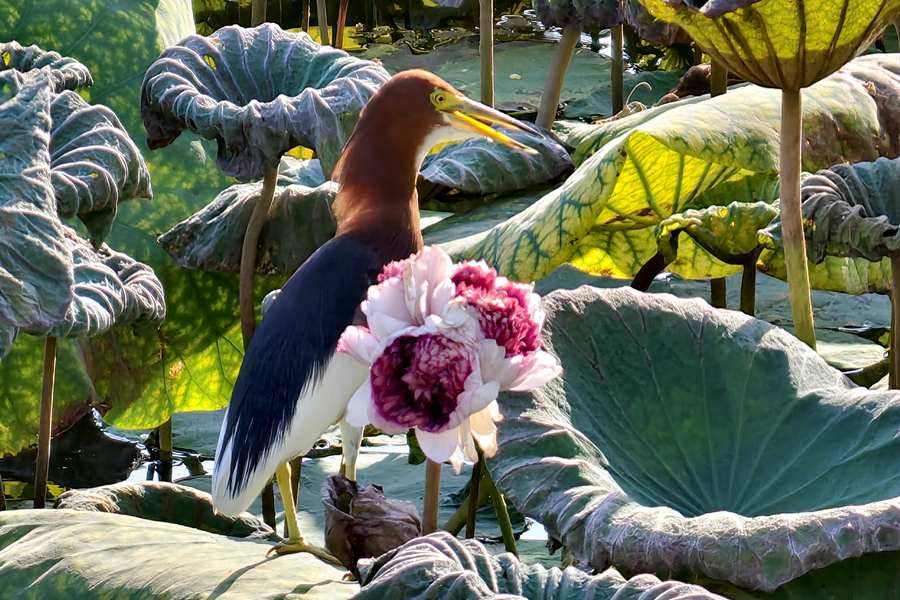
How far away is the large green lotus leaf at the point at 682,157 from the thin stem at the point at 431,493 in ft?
2.70

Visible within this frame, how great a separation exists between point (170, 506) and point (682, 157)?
1224mm

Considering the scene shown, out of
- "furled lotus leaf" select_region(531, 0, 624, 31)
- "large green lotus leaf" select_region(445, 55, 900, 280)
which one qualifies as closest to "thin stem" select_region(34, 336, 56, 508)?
"large green lotus leaf" select_region(445, 55, 900, 280)

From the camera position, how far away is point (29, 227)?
130 cm

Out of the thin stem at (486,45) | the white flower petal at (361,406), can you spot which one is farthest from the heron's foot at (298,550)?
the thin stem at (486,45)

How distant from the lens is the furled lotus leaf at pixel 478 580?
78 centimetres

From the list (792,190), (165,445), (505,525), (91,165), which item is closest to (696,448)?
(505,525)

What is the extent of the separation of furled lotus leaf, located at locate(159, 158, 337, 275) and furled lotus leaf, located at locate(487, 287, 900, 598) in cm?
93

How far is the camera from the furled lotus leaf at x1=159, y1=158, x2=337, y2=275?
2.21 metres

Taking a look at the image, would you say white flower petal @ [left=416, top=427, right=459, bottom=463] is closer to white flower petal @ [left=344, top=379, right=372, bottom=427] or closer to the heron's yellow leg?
white flower petal @ [left=344, top=379, right=372, bottom=427]

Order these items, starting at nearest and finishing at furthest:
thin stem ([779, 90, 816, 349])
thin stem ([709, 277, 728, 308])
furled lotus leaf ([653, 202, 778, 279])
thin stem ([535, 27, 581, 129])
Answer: thin stem ([779, 90, 816, 349]) < furled lotus leaf ([653, 202, 778, 279]) < thin stem ([709, 277, 728, 308]) < thin stem ([535, 27, 581, 129])

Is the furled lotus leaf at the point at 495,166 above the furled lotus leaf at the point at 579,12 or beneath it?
beneath

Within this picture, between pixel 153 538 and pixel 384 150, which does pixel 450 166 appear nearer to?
pixel 384 150

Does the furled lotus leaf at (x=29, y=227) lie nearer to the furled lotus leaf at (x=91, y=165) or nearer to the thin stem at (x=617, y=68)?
the furled lotus leaf at (x=91, y=165)

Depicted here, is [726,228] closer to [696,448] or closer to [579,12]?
[696,448]
